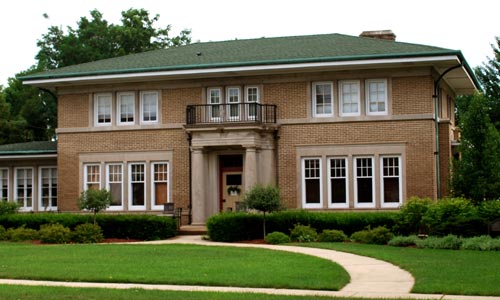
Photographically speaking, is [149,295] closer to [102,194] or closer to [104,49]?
[102,194]

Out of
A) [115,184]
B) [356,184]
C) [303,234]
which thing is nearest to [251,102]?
[356,184]

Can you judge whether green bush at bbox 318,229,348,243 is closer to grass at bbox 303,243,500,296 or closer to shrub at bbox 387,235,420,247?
grass at bbox 303,243,500,296

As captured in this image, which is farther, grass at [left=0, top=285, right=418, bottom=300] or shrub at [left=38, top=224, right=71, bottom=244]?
shrub at [left=38, top=224, right=71, bottom=244]

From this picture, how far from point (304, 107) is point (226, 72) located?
334cm

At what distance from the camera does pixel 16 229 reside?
30.3 metres

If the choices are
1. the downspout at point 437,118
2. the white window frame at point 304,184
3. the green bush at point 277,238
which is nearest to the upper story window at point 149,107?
the white window frame at point 304,184

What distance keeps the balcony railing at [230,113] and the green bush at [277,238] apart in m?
6.12

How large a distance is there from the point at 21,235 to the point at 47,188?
28.2 feet

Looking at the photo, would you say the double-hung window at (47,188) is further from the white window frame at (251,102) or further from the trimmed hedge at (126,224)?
the white window frame at (251,102)

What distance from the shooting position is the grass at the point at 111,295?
1415 cm

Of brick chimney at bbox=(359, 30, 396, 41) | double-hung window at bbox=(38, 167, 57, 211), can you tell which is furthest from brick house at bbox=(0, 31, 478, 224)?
double-hung window at bbox=(38, 167, 57, 211)

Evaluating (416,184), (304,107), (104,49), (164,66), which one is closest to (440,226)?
(416,184)

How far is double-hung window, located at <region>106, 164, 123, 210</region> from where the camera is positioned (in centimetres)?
3519

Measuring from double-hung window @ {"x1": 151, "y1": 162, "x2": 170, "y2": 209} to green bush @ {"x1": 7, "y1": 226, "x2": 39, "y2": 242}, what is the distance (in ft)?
19.8
